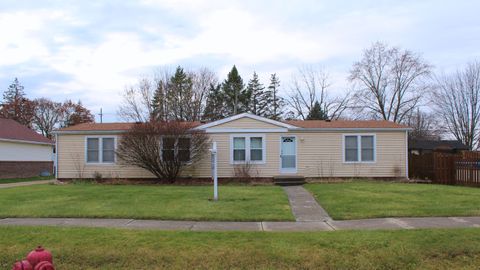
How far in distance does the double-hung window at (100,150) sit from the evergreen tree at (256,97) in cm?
3639

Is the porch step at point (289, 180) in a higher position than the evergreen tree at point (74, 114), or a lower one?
lower

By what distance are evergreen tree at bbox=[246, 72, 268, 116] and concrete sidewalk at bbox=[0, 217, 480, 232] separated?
47.6 metres

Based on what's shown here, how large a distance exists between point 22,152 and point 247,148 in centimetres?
1666

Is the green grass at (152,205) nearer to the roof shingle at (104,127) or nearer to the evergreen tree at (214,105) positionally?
the roof shingle at (104,127)

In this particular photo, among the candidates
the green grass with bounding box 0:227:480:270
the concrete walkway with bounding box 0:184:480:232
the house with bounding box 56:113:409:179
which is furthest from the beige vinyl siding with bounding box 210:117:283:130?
the green grass with bounding box 0:227:480:270

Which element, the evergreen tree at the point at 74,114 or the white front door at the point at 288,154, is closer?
the white front door at the point at 288,154

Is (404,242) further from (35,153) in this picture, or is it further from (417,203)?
(35,153)

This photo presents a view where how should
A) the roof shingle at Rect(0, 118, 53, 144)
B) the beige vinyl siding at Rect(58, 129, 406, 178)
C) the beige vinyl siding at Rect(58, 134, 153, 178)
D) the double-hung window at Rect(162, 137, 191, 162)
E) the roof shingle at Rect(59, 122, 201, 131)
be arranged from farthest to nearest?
the roof shingle at Rect(0, 118, 53, 144), the roof shingle at Rect(59, 122, 201, 131), the beige vinyl siding at Rect(58, 134, 153, 178), the beige vinyl siding at Rect(58, 129, 406, 178), the double-hung window at Rect(162, 137, 191, 162)

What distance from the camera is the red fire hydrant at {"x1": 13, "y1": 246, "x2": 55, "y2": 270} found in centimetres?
512

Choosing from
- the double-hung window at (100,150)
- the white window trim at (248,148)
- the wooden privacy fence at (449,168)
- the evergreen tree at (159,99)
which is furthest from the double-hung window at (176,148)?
the evergreen tree at (159,99)

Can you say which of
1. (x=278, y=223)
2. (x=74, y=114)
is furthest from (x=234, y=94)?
(x=278, y=223)

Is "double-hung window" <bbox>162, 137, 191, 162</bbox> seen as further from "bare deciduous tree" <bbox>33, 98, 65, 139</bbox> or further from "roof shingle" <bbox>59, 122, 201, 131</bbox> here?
"bare deciduous tree" <bbox>33, 98, 65, 139</bbox>

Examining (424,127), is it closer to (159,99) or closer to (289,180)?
(159,99)

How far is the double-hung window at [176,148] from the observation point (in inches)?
763
